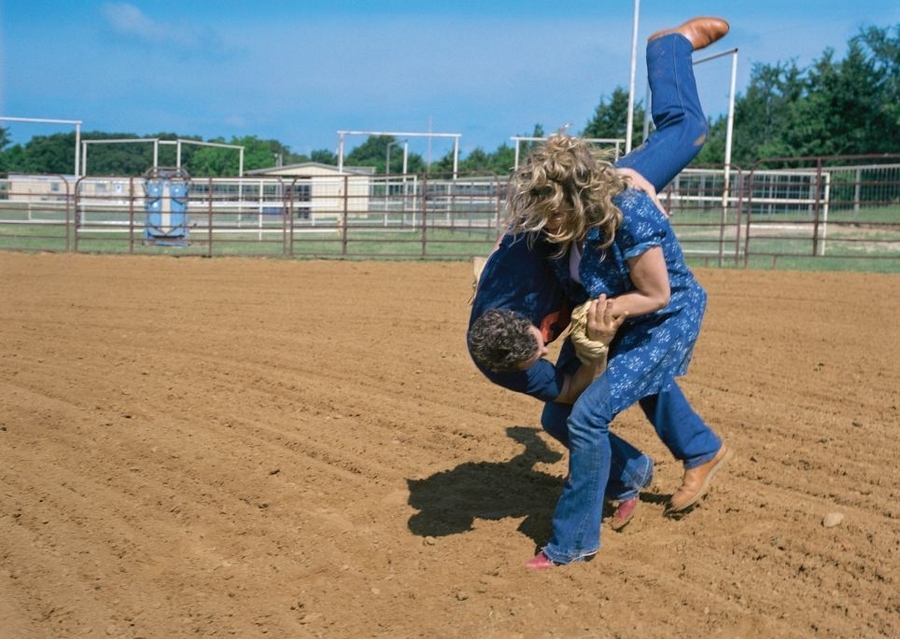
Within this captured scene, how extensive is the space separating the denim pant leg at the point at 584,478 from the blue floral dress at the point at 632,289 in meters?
0.08

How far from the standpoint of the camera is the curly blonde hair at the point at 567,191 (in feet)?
10.7

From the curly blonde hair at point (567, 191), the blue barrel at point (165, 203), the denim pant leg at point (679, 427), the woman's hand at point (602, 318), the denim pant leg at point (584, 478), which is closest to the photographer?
the curly blonde hair at point (567, 191)

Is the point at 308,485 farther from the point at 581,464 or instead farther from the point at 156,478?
the point at 581,464

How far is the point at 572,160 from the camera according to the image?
3.28 meters

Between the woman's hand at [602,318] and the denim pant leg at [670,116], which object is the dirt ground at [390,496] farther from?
the denim pant leg at [670,116]

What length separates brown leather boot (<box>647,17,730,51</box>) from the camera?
3.88m

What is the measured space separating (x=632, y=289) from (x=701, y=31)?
46.5 inches

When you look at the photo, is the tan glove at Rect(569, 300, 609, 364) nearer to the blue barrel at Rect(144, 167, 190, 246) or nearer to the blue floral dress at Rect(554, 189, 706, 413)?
the blue floral dress at Rect(554, 189, 706, 413)

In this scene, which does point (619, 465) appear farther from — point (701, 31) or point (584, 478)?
point (701, 31)

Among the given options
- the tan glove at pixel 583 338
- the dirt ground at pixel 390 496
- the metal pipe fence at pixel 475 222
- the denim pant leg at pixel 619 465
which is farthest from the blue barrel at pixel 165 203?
the tan glove at pixel 583 338

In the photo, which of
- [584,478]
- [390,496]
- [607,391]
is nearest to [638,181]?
[607,391]

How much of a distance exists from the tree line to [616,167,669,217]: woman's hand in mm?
23182

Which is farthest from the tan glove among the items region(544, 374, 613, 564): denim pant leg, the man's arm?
region(544, 374, 613, 564): denim pant leg

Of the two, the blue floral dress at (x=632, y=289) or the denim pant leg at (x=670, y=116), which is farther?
the denim pant leg at (x=670, y=116)
